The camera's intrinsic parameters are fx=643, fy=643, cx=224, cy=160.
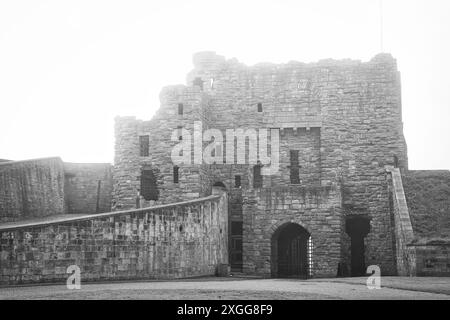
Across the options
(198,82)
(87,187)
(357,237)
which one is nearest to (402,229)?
(357,237)

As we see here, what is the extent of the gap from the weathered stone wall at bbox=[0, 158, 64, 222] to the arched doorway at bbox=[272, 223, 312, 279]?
10501 millimetres

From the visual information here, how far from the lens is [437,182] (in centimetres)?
2769

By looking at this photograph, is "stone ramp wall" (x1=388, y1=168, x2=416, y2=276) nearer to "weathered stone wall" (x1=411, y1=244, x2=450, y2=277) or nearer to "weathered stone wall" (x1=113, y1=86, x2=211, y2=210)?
"weathered stone wall" (x1=411, y1=244, x2=450, y2=277)

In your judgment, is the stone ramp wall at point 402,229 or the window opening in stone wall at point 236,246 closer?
the stone ramp wall at point 402,229

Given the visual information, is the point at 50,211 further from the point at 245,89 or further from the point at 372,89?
the point at 372,89

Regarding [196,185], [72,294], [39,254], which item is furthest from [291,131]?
[72,294]

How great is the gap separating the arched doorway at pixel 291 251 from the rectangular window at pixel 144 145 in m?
7.58

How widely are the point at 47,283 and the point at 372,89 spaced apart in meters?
20.5

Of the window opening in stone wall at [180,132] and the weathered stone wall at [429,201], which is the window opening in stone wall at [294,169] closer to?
the weathered stone wall at [429,201]

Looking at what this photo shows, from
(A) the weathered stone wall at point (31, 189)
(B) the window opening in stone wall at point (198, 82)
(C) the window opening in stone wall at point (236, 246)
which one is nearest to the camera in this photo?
(A) the weathered stone wall at point (31, 189)

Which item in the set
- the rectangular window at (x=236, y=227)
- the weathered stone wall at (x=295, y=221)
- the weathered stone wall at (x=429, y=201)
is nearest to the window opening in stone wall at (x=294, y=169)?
the rectangular window at (x=236, y=227)

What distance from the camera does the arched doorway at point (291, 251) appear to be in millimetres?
Result: 27906

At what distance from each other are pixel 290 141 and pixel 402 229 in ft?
32.1
